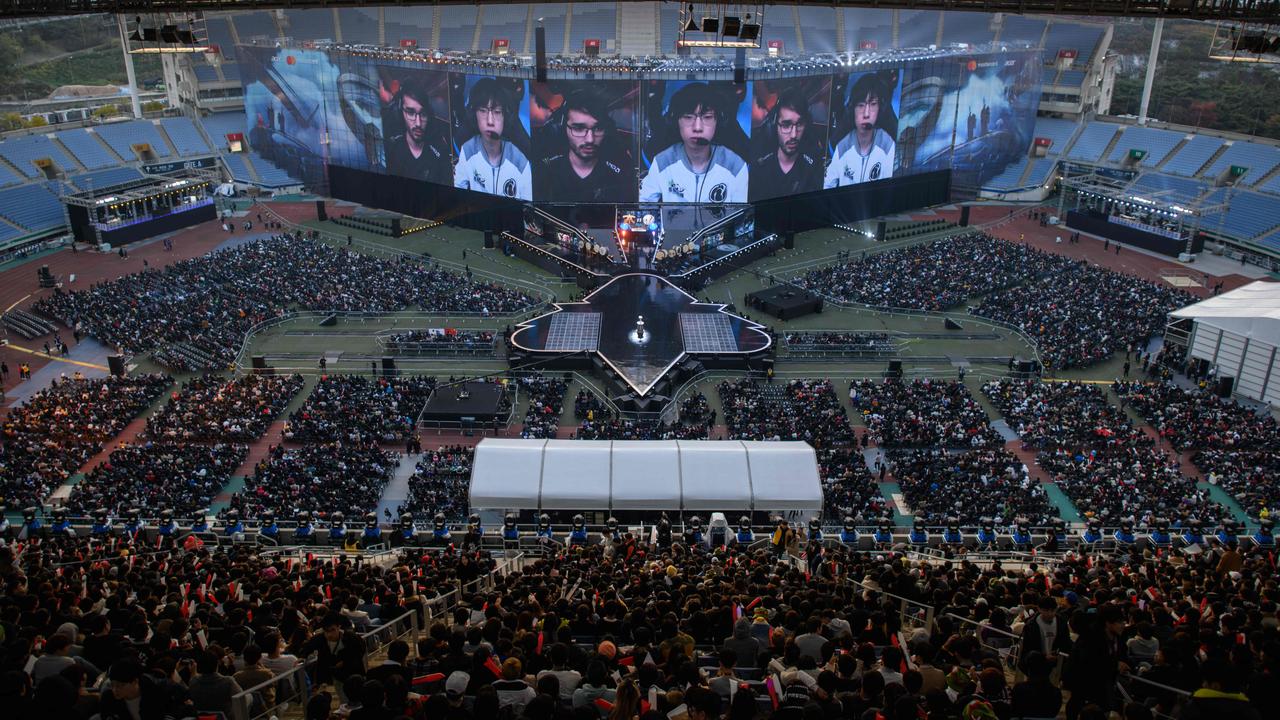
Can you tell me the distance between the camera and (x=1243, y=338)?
37531mm

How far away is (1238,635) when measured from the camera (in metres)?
11.1

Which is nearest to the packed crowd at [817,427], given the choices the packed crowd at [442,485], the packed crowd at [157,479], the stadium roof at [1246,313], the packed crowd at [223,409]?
the packed crowd at [442,485]

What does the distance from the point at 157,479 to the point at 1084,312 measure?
3925cm

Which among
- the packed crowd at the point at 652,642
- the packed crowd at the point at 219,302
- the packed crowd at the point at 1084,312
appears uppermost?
the packed crowd at the point at 652,642

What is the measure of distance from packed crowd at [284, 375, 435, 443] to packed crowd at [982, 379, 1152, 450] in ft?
72.8

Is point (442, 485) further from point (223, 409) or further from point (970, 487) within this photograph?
point (970, 487)

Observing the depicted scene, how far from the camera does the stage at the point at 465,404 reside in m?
35.8

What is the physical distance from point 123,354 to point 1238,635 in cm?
4252

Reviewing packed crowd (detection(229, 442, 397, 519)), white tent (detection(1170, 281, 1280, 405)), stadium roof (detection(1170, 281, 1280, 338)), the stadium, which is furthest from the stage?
white tent (detection(1170, 281, 1280, 405))

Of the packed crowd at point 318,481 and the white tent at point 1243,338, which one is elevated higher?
the white tent at point 1243,338

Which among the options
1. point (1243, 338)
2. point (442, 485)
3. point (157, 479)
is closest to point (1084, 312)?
point (1243, 338)

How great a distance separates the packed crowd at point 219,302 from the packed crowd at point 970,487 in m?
23.2

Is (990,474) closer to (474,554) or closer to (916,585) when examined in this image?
(916,585)

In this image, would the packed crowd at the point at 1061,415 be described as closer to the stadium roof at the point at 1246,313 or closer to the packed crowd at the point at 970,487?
the packed crowd at the point at 970,487
